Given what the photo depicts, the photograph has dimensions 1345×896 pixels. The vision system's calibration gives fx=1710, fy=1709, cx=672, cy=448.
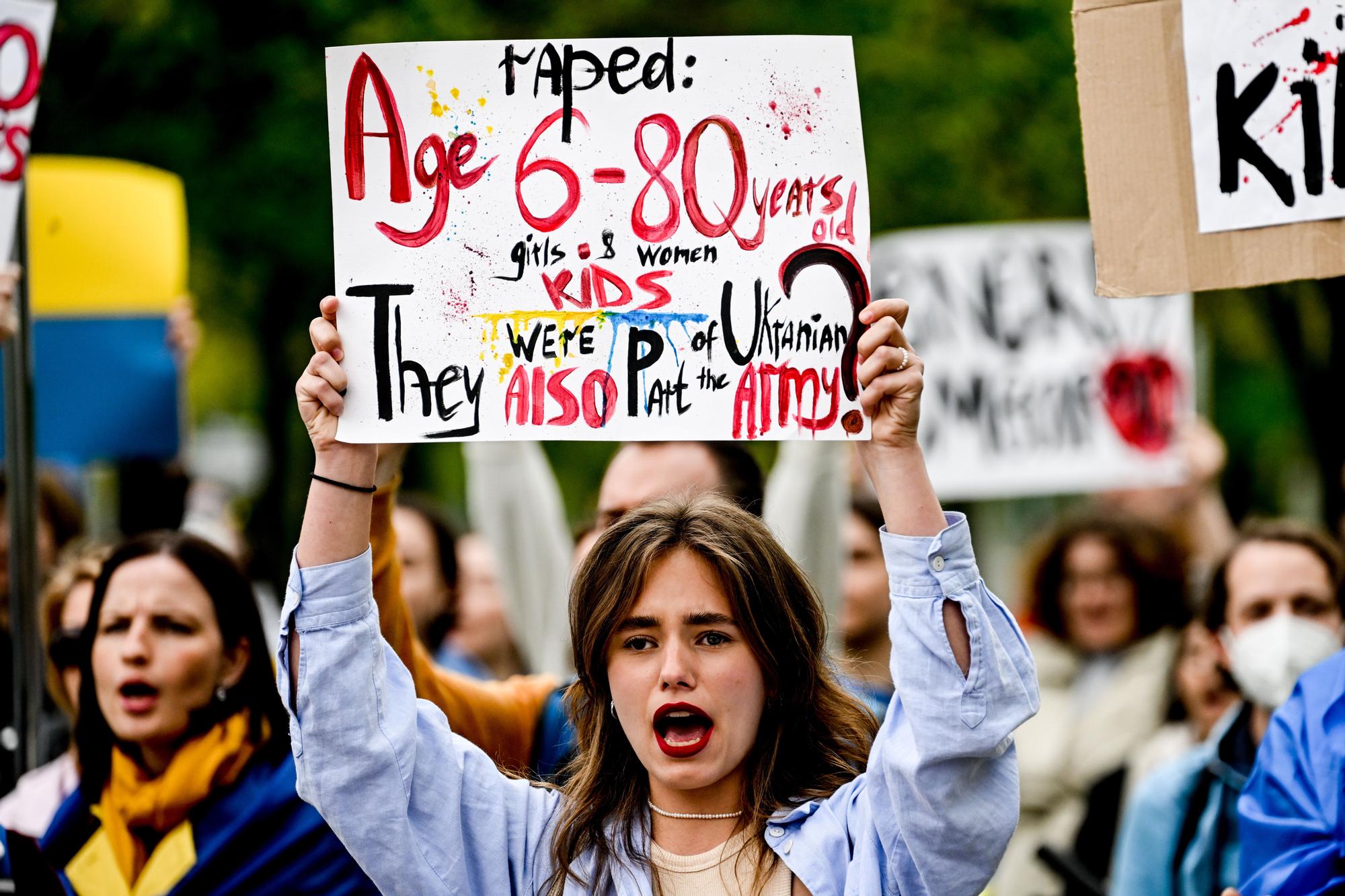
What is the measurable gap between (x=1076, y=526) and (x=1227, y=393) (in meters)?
13.4

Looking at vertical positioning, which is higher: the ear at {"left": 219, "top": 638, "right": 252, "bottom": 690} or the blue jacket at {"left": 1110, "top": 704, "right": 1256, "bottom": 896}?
the ear at {"left": 219, "top": 638, "right": 252, "bottom": 690}

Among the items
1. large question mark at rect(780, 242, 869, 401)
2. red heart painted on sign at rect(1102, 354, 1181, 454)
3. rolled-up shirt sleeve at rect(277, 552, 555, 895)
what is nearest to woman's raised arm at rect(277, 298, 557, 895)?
rolled-up shirt sleeve at rect(277, 552, 555, 895)

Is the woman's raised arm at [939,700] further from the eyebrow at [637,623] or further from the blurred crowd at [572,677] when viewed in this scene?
the eyebrow at [637,623]

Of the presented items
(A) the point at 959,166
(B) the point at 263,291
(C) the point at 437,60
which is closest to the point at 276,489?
(B) the point at 263,291

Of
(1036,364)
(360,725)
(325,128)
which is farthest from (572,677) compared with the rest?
(325,128)

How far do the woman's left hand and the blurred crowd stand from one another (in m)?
0.37

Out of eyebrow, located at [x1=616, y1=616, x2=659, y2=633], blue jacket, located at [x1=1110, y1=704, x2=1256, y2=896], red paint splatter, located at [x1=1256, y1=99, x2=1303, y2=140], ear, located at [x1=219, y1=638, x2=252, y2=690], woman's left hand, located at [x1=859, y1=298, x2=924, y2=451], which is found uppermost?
red paint splatter, located at [x1=1256, y1=99, x2=1303, y2=140]

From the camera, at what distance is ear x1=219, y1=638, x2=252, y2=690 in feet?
11.3

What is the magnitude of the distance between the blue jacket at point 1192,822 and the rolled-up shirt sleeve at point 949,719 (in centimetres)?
170

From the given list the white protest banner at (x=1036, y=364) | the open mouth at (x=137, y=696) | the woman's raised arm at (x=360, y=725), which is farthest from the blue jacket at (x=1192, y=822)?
the white protest banner at (x=1036, y=364)

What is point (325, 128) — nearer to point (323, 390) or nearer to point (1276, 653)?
point (1276, 653)

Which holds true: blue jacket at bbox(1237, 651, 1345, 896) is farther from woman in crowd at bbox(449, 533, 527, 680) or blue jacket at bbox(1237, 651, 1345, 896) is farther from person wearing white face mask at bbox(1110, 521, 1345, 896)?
woman in crowd at bbox(449, 533, 527, 680)

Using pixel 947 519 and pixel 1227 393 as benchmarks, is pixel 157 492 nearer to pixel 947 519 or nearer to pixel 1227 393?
pixel 947 519

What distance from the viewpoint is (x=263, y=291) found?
1035 cm
